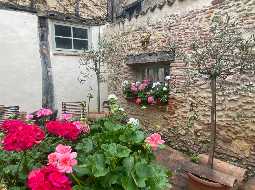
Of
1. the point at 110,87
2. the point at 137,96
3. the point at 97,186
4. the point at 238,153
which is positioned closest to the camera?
the point at 97,186

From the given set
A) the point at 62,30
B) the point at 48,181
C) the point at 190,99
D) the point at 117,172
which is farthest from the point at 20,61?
the point at 48,181

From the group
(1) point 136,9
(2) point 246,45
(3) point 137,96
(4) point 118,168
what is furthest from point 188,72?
(1) point 136,9

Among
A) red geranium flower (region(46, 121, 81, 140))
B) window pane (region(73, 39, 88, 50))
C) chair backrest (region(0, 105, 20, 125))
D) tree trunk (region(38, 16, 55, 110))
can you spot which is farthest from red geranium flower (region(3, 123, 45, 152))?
window pane (region(73, 39, 88, 50))

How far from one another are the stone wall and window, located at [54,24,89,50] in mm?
1363

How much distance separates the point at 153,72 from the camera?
6.42m

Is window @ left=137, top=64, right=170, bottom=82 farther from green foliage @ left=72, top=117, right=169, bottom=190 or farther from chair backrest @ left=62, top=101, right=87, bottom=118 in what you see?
green foliage @ left=72, top=117, right=169, bottom=190

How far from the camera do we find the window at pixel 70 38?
24.3 feet

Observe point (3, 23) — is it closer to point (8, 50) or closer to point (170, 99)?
point (8, 50)

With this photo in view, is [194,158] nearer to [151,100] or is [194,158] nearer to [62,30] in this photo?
[151,100]

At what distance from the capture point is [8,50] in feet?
21.3

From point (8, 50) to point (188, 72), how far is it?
4.14 metres

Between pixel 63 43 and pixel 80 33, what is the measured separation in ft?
2.01

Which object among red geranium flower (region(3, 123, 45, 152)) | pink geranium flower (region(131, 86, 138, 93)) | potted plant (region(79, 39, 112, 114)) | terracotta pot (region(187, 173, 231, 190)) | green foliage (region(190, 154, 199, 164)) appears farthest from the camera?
potted plant (region(79, 39, 112, 114))

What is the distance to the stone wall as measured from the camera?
4.18 metres
